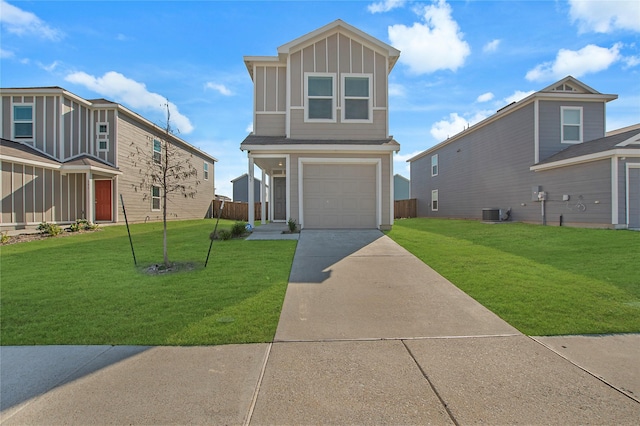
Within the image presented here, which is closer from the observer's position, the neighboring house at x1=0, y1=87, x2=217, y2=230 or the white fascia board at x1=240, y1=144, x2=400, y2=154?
the white fascia board at x1=240, y1=144, x2=400, y2=154

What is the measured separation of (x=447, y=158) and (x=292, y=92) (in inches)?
580

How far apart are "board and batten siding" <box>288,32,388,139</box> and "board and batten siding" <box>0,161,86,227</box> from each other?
1127 cm

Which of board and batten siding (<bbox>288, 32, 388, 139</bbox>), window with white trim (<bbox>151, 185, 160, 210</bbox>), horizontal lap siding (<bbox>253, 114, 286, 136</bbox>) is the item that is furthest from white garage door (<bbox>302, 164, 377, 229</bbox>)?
window with white trim (<bbox>151, 185, 160, 210</bbox>)

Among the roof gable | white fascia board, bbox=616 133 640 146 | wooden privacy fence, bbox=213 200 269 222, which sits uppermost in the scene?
the roof gable

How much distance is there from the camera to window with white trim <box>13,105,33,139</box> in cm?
1485

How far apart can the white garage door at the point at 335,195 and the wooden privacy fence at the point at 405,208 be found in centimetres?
1635

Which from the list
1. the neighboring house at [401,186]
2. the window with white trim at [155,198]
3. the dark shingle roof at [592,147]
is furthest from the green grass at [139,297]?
the neighboring house at [401,186]

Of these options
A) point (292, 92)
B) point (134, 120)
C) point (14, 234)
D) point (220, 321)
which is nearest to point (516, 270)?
point (220, 321)

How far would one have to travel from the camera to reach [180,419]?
92.7 inches

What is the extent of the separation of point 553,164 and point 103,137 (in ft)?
71.4

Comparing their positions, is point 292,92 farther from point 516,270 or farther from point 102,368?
point 102,368

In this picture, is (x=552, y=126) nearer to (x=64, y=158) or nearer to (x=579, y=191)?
(x=579, y=191)

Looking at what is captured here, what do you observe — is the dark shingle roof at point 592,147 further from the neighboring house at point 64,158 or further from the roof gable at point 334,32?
the neighboring house at point 64,158

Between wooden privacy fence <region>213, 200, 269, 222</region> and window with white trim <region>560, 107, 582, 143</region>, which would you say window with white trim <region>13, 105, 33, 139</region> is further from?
window with white trim <region>560, 107, 582, 143</region>
